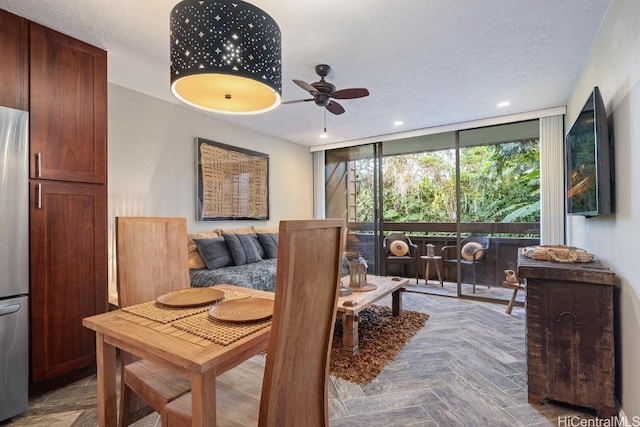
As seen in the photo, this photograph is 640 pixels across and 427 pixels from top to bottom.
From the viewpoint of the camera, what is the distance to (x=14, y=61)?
1.98 metres

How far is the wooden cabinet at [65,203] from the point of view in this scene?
207 centimetres

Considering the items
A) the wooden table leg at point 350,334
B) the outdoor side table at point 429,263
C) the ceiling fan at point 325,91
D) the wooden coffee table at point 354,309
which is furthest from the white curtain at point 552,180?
the wooden table leg at point 350,334

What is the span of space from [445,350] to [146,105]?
3.85 m

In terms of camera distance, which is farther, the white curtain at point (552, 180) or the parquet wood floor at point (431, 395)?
the white curtain at point (552, 180)

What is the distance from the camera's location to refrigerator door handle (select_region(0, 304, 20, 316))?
181cm

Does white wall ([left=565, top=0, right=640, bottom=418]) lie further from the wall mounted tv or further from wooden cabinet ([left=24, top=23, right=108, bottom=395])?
wooden cabinet ([left=24, top=23, right=108, bottom=395])

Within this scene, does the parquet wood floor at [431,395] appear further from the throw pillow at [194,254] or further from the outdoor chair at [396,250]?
the outdoor chair at [396,250]

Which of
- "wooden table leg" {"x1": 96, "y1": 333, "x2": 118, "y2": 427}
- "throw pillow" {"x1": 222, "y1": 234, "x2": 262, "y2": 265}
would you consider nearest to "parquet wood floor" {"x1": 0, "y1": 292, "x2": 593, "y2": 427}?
"wooden table leg" {"x1": 96, "y1": 333, "x2": 118, "y2": 427}

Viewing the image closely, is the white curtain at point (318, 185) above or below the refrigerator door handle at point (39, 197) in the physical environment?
above

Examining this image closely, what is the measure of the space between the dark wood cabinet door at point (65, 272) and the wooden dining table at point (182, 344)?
1.17 m

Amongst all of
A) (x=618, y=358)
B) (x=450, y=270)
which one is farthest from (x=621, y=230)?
(x=450, y=270)

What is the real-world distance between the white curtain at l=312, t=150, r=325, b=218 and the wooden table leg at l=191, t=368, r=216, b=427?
493cm

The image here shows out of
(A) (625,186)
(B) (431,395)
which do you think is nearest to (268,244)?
(B) (431,395)

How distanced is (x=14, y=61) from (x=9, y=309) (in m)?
1.57
